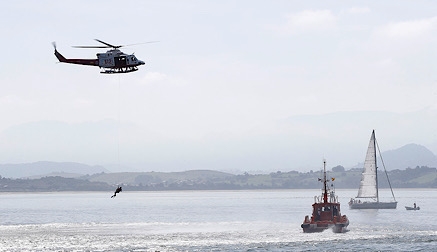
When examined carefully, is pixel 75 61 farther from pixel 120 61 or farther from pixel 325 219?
pixel 325 219

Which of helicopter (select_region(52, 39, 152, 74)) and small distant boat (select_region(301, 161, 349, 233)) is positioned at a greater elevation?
helicopter (select_region(52, 39, 152, 74))

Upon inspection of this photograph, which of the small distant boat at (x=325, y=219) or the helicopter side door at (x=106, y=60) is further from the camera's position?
the small distant boat at (x=325, y=219)

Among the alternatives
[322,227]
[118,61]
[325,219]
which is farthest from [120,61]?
[325,219]

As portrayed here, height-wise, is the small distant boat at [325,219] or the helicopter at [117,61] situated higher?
the helicopter at [117,61]

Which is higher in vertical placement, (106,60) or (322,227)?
(106,60)

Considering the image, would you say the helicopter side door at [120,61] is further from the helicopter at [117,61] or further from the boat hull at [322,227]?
the boat hull at [322,227]

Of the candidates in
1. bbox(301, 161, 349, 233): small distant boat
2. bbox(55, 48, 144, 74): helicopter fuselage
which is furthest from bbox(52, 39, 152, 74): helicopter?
bbox(301, 161, 349, 233): small distant boat

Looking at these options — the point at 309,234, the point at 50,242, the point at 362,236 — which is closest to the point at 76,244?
the point at 50,242

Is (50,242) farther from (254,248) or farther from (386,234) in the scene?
(386,234)

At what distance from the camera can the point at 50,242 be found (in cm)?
11675

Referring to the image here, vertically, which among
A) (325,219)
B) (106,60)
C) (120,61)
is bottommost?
(325,219)

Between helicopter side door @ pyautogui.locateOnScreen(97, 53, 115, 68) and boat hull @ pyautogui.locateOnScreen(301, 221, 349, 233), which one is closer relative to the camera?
helicopter side door @ pyautogui.locateOnScreen(97, 53, 115, 68)

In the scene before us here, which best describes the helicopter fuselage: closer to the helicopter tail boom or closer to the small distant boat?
the helicopter tail boom

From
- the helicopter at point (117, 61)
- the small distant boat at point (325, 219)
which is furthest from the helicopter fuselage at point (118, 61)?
the small distant boat at point (325, 219)
